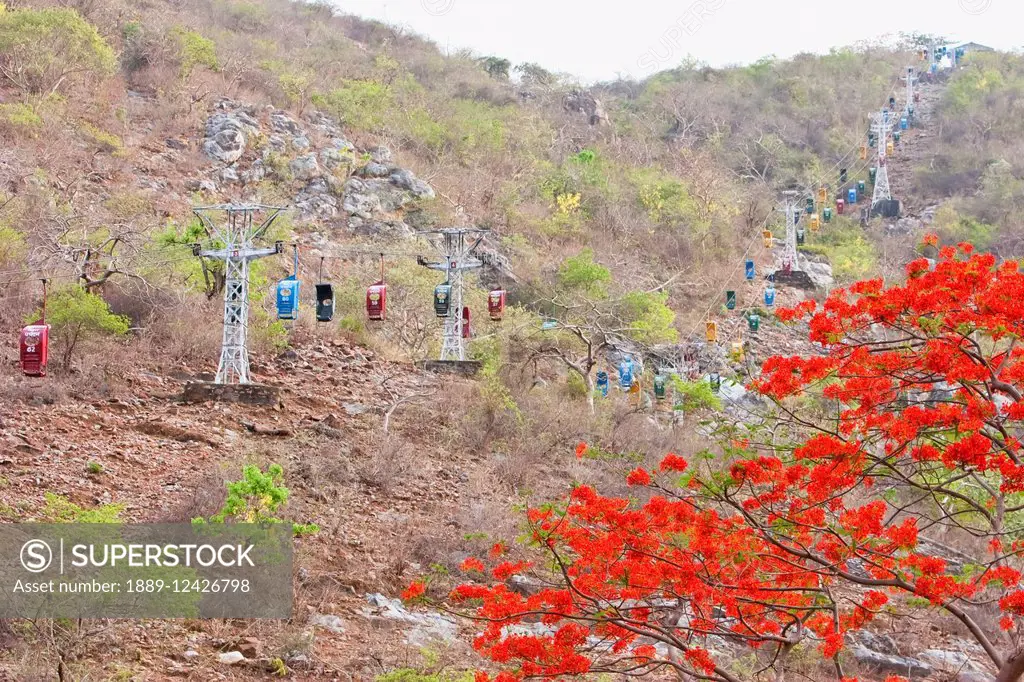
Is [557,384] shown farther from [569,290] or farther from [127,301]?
[127,301]

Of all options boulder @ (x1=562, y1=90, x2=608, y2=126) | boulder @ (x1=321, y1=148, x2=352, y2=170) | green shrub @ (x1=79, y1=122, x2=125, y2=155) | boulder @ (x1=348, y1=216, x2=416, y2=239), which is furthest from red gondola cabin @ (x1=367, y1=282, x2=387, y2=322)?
boulder @ (x1=562, y1=90, x2=608, y2=126)

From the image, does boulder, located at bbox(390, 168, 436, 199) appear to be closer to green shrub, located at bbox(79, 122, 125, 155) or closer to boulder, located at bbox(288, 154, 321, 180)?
boulder, located at bbox(288, 154, 321, 180)

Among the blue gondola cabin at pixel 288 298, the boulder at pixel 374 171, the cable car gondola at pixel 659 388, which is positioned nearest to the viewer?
the blue gondola cabin at pixel 288 298

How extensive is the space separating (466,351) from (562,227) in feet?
40.4

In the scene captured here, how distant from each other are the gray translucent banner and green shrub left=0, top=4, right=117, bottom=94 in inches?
743

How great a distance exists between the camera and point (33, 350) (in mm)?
10898

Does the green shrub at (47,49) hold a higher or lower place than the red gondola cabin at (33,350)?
higher

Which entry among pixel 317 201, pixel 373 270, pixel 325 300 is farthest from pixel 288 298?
pixel 317 201

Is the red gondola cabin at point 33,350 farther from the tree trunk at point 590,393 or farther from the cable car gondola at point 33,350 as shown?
the tree trunk at point 590,393

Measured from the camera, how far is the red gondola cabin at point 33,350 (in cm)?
1086

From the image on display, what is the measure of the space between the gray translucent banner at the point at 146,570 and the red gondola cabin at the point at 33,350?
2931 mm

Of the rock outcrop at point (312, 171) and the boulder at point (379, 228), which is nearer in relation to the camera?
the boulder at point (379, 228)

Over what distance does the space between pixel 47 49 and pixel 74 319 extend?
13.6m

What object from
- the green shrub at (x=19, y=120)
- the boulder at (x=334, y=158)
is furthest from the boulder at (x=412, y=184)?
the green shrub at (x=19, y=120)
